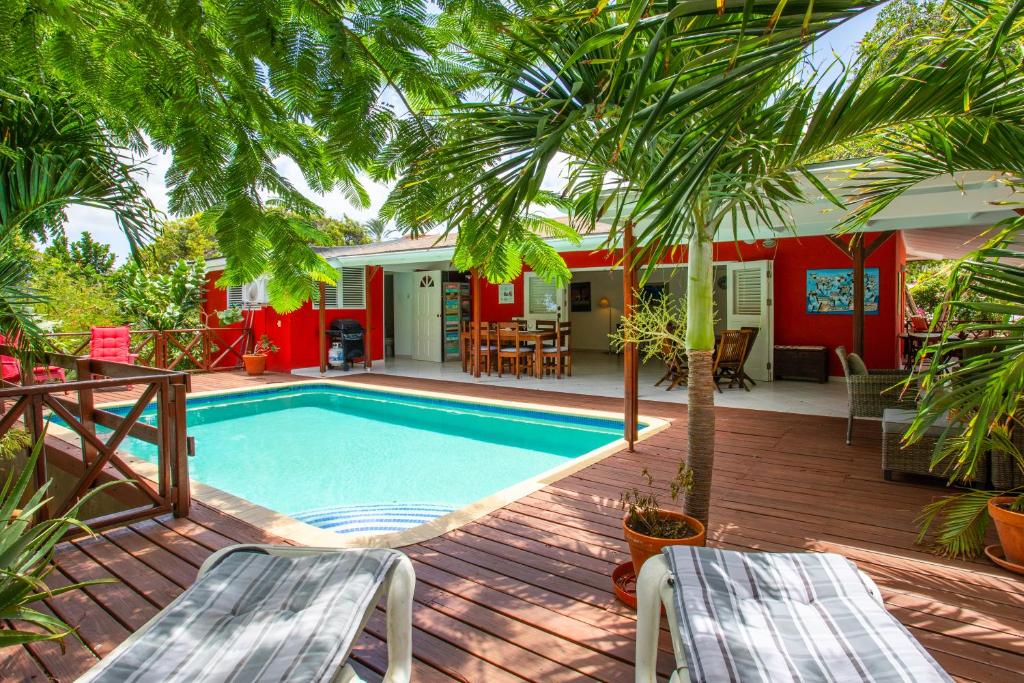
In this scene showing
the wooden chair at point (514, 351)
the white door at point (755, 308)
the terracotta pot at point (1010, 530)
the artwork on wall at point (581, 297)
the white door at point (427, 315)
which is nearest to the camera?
the terracotta pot at point (1010, 530)

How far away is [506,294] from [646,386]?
4.96 m

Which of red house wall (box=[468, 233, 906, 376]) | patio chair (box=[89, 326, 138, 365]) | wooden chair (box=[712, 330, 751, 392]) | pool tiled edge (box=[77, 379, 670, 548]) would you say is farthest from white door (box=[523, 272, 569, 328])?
patio chair (box=[89, 326, 138, 365])

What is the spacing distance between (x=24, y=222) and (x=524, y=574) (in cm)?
303

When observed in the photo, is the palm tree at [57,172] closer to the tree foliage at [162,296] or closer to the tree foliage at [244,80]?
the tree foliage at [244,80]

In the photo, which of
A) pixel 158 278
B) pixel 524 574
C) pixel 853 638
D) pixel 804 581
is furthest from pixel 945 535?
pixel 158 278

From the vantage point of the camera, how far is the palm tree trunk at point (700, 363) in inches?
97.9

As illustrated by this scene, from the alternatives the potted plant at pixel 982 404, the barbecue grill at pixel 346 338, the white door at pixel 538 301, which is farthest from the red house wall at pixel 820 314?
the potted plant at pixel 982 404

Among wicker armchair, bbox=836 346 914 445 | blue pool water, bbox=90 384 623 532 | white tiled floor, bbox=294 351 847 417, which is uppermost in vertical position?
wicker armchair, bbox=836 346 914 445

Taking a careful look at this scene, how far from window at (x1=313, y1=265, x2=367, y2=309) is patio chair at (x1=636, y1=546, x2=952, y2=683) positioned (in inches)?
449

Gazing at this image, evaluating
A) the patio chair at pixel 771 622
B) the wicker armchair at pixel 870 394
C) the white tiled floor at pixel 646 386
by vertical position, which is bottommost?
the white tiled floor at pixel 646 386

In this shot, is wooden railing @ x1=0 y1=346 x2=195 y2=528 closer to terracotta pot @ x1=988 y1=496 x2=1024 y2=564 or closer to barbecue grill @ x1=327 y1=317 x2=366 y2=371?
terracotta pot @ x1=988 y1=496 x2=1024 y2=564

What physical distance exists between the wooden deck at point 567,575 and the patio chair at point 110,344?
24.1 ft

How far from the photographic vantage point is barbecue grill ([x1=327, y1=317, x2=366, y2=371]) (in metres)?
11.8

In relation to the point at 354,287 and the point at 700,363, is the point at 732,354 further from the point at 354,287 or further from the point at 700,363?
the point at 354,287
